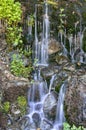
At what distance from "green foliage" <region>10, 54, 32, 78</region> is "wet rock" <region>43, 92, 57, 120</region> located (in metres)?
1.20

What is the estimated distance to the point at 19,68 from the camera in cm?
985

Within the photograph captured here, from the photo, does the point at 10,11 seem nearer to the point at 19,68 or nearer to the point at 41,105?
the point at 19,68

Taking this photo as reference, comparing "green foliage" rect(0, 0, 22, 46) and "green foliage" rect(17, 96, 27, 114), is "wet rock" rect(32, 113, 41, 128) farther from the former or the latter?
"green foliage" rect(0, 0, 22, 46)

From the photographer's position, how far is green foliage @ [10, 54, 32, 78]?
32.0 feet

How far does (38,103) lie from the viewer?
9273mm

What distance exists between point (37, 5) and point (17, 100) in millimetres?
4191

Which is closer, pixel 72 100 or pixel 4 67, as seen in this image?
pixel 72 100

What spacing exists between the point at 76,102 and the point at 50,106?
33.5 inches

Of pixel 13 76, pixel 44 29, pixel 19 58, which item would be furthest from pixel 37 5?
pixel 13 76

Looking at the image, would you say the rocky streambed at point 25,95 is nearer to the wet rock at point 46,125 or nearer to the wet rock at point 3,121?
the wet rock at point 3,121

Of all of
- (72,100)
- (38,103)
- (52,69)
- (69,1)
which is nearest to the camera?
(72,100)

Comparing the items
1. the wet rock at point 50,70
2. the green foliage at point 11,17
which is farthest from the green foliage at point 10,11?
the wet rock at point 50,70

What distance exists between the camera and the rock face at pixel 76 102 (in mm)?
8352

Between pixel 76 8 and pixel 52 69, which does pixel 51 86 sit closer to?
pixel 52 69
